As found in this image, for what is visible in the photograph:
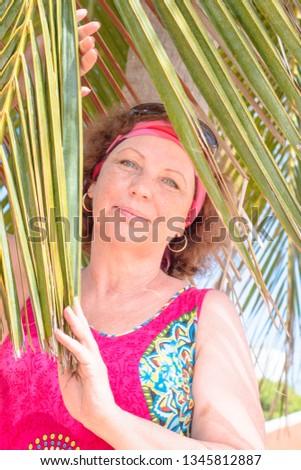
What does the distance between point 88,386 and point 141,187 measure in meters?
0.50

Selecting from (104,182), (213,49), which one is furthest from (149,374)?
(213,49)

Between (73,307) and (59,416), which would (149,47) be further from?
(59,416)

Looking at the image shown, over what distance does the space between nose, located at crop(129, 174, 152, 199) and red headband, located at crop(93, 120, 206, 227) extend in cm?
11

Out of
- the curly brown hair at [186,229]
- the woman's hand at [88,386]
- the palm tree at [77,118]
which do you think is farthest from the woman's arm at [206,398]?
the curly brown hair at [186,229]

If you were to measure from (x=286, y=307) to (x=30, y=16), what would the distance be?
2.03m

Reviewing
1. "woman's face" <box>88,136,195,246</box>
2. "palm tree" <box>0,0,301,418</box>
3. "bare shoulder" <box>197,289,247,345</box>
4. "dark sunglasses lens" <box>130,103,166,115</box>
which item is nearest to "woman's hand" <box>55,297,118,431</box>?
"palm tree" <box>0,0,301,418</box>

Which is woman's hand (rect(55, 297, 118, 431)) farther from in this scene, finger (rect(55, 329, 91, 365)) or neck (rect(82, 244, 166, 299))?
neck (rect(82, 244, 166, 299))

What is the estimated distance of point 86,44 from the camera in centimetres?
95

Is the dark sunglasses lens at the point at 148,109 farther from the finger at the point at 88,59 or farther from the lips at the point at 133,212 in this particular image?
the finger at the point at 88,59

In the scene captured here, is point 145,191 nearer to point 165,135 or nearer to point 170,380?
point 165,135

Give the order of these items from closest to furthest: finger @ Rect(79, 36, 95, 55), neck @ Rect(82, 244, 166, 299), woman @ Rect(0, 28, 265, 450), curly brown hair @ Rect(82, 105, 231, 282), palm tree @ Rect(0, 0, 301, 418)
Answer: palm tree @ Rect(0, 0, 301, 418) < finger @ Rect(79, 36, 95, 55) < woman @ Rect(0, 28, 265, 450) < neck @ Rect(82, 244, 166, 299) < curly brown hair @ Rect(82, 105, 231, 282)

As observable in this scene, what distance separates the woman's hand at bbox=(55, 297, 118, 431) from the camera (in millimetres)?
952

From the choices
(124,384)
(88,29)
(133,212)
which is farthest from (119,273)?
(88,29)

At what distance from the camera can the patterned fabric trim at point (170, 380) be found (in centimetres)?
128
